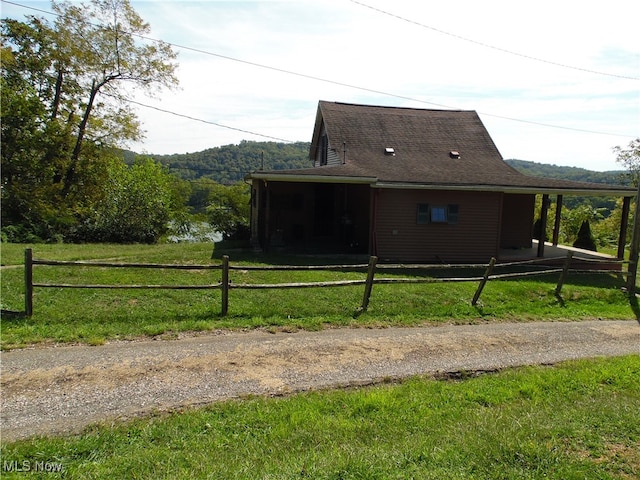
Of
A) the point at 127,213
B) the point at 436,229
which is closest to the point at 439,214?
the point at 436,229

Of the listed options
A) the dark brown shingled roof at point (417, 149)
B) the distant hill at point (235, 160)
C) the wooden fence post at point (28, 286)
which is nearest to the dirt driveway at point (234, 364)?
the wooden fence post at point (28, 286)

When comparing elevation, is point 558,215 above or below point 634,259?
above

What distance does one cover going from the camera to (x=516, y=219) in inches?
752

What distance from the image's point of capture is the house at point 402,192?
14.9 metres

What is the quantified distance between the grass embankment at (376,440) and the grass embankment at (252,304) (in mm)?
2994

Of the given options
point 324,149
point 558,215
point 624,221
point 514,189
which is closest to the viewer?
point 514,189

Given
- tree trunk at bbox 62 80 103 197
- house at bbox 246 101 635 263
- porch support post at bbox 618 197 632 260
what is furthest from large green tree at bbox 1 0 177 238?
porch support post at bbox 618 197 632 260

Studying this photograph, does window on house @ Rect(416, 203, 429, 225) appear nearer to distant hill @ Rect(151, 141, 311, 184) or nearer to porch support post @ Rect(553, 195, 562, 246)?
porch support post @ Rect(553, 195, 562, 246)

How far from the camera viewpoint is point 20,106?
20.6m

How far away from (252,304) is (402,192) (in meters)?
7.85

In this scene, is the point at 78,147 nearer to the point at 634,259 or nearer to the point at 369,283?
the point at 369,283

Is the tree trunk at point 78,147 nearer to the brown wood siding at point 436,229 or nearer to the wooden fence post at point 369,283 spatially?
the brown wood siding at point 436,229

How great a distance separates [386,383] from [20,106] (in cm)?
2216

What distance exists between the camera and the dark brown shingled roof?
15.1 meters
